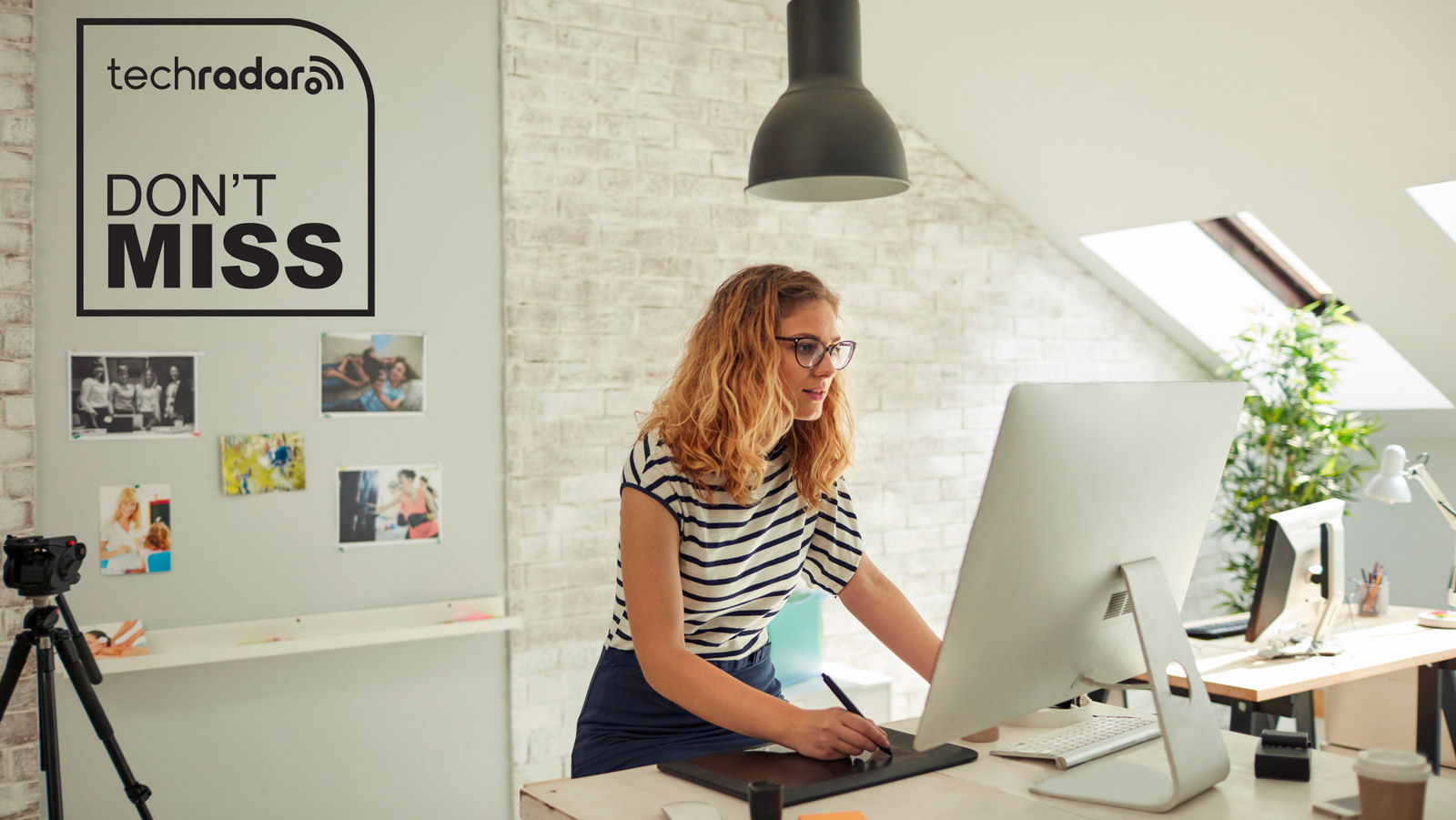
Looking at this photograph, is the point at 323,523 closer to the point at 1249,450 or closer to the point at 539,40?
the point at 539,40

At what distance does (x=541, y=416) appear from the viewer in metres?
3.15

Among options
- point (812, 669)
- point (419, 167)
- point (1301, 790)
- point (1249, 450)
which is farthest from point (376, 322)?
point (1249, 450)

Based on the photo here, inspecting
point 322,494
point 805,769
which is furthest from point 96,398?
point 805,769

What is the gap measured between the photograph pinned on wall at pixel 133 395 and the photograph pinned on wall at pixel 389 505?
43 cm

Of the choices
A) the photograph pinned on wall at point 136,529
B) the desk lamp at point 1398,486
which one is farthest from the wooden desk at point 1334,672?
the photograph pinned on wall at point 136,529

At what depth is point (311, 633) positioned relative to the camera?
9.41 feet

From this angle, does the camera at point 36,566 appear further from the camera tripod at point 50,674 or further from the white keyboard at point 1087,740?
the white keyboard at point 1087,740

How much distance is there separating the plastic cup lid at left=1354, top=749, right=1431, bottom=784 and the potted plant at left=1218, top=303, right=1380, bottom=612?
3.13 meters

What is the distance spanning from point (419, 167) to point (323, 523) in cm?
104

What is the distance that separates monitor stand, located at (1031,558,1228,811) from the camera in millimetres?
1230

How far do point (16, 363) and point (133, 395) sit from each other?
0.86 ft

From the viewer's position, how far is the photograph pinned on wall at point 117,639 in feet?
8.63

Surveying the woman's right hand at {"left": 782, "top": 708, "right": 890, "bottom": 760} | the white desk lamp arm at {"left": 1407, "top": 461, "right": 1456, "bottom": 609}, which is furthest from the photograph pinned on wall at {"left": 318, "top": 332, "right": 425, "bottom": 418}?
the white desk lamp arm at {"left": 1407, "top": 461, "right": 1456, "bottom": 609}

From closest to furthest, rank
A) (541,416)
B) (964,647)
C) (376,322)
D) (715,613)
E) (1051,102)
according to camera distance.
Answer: (964,647) < (715,613) < (376,322) < (541,416) < (1051,102)
